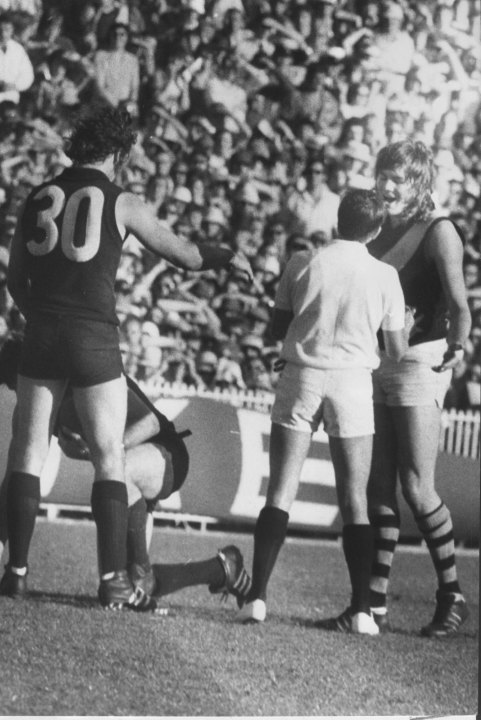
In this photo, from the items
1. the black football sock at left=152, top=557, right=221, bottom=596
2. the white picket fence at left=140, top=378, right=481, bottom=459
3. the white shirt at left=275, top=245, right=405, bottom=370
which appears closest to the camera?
the white shirt at left=275, top=245, right=405, bottom=370

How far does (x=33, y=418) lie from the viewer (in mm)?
3680

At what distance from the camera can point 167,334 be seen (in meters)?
5.64

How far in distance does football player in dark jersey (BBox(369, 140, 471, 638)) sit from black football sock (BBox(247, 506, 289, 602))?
39cm

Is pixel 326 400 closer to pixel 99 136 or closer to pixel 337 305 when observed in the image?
pixel 337 305

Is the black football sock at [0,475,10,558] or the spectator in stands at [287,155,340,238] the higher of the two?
the spectator in stands at [287,155,340,238]

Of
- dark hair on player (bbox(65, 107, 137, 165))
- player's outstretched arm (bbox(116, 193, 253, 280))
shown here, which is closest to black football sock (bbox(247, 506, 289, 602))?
player's outstretched arm (bbox(116, 193, 253, 280))

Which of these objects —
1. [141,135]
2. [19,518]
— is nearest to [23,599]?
[19,518]

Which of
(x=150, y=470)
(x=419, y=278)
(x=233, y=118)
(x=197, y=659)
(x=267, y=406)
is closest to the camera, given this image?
(x=197, y=659)

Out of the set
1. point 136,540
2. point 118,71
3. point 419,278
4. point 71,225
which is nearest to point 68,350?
point 71,225

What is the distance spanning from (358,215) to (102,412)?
95cm

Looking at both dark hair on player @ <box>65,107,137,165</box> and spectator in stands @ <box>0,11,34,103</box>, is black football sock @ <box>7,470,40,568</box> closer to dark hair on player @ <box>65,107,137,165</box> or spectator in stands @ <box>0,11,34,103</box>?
dark hair on player @ <box>65,107,137,165</box>

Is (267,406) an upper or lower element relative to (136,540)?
upper

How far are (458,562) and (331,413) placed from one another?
95.1 inches

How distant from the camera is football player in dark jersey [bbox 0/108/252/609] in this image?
3615 millimetres
